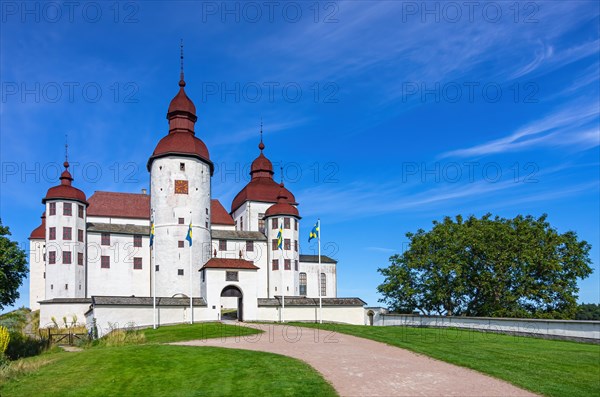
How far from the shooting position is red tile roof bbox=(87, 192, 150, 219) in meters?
58.7

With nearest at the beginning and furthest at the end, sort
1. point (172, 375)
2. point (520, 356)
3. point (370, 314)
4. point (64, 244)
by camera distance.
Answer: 1. point (172, 375)
2. point (520, 356)
3. point (370, 314)
4. point (64, 244)

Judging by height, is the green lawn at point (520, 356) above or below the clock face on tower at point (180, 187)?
below

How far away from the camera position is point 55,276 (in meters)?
49.2

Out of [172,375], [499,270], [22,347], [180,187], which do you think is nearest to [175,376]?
[172,375]

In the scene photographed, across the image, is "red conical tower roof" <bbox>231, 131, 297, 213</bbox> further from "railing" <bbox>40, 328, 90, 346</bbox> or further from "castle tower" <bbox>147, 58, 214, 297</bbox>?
"railing" <bbox>40, 328, 90, 346</bbox>

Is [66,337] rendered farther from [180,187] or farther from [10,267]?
[180,187]

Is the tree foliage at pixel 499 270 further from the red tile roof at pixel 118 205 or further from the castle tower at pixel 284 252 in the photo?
the red tile roof at pixel 118 205

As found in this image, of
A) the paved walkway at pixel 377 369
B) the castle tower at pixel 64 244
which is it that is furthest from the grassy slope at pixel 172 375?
the castle tower at pixel 64 244

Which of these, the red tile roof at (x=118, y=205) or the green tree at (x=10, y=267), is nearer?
the green tree at (x=10, y=267)

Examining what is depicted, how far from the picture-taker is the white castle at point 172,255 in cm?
4153

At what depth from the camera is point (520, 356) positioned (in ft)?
68.4

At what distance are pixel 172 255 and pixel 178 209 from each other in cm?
422

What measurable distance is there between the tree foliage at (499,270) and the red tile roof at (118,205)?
1201 inches

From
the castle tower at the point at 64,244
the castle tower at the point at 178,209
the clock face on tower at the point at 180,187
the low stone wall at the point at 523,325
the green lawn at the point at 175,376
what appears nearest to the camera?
the green lawn at the point at 175,376
